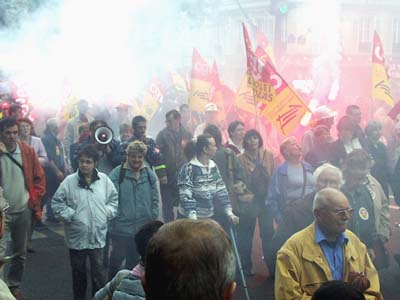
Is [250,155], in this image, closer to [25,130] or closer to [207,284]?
[25,130]

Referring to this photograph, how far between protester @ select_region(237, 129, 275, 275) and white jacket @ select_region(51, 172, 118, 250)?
74.3 inches

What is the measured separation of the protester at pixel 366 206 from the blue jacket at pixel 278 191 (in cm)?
97

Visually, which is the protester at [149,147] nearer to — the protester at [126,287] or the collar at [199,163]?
the collar at [199,163]

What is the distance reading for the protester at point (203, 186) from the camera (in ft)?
18.6

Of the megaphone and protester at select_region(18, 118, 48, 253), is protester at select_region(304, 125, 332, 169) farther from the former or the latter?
protester at select_region(18, 118, 48, 253)

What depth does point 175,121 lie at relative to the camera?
794 cm

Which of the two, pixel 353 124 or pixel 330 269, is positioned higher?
pixel 353 124

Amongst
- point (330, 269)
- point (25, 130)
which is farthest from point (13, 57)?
point (330, 269)

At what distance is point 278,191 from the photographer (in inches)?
234

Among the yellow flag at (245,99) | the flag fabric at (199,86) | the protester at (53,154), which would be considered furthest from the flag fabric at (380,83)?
the protester at (53,154)

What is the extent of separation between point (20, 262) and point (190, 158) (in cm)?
198

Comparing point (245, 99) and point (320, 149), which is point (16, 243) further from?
point (245, 99)

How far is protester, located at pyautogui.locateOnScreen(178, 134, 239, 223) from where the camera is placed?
18.6ft

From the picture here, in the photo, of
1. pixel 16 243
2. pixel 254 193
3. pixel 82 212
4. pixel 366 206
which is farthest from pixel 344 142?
pixel 16 243
